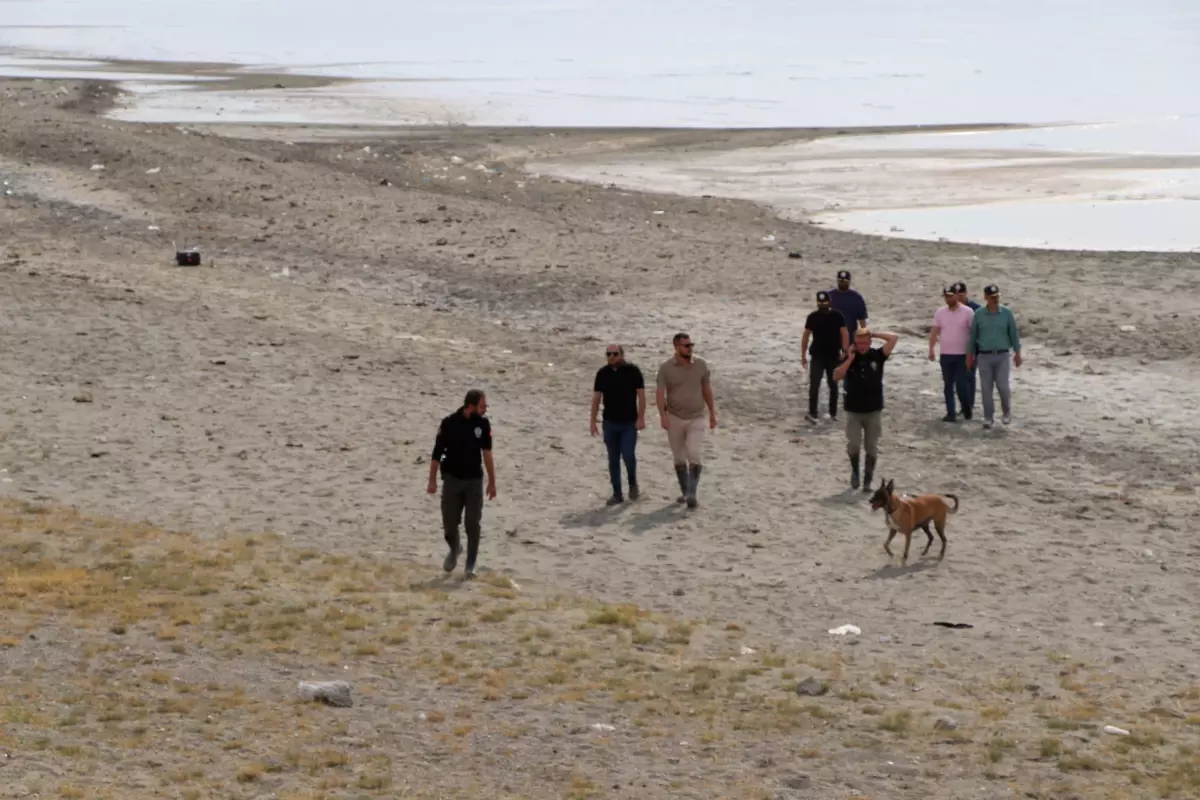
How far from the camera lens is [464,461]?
14547 millimetres

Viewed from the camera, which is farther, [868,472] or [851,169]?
[851,169]

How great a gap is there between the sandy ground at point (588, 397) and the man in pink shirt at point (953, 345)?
37 centimetres

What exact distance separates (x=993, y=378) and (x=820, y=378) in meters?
1.78

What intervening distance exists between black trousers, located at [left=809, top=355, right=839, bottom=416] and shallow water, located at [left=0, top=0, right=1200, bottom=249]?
11896 millimetres

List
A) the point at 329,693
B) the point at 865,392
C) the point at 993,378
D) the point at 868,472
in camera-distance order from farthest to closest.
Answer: the point at 993,378 < the point at 868,472 < the point at 865,392 < the point at 329,693

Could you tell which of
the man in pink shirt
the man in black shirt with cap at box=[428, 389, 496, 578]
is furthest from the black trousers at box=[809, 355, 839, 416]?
the man in black shirt with cap at box=[428, 389, 496, 578]

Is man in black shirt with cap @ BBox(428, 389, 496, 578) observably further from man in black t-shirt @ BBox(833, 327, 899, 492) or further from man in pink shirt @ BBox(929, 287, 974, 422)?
man in pink shirt @ BBox(929, 287, 974, 422)

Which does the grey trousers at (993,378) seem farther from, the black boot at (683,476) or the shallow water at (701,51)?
the shallow water at (701,51)

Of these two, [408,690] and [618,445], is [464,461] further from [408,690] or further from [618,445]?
[618,445]

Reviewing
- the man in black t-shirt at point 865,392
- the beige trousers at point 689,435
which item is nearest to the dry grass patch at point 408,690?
the beige trousers at point 689,435

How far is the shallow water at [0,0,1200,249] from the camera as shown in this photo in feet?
121

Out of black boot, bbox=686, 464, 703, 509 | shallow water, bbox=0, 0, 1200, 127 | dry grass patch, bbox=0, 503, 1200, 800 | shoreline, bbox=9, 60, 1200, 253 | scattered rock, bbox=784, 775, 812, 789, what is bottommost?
scattered rock, bbox=784, 775, 812, 789

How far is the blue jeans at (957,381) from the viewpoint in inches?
790

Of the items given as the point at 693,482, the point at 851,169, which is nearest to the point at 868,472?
the point at 693,482
